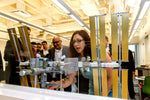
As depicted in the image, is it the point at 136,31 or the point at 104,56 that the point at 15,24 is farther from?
the point at 136,31

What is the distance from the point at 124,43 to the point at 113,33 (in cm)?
23

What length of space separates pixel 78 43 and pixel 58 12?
0.79 meters

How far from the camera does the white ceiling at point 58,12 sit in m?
1.97

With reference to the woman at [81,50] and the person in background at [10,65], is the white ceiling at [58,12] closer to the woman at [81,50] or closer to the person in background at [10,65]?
the woman at [81,50]

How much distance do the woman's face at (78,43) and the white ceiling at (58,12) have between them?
13 cm

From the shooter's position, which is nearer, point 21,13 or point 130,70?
point 130,70

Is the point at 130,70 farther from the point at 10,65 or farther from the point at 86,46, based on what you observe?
the point at 10,65

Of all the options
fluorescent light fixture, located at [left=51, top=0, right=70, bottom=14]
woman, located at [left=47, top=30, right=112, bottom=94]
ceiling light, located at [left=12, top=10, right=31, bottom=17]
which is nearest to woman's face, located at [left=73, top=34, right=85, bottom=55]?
woman, located at [left=47, top=30, right=112, bottom=94]

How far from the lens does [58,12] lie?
2484 mm

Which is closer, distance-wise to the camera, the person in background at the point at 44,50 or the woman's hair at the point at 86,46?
the woman's hair at the point at 86,46

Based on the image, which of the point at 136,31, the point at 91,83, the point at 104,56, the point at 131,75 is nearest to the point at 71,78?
the point at 91,83

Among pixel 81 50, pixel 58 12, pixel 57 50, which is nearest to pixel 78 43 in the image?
pixel 81 50

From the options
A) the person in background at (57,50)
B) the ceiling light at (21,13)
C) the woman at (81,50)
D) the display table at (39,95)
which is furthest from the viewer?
the ceiling light at (21,13)

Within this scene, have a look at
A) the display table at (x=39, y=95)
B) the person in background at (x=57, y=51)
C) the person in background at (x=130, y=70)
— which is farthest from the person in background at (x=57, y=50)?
the person in background at (x=130, y=70)
